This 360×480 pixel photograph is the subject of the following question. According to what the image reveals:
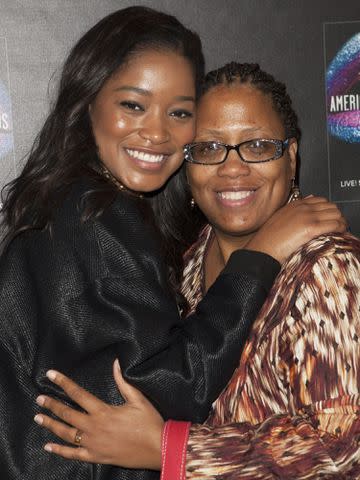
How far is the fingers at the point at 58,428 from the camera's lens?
180 centimetres

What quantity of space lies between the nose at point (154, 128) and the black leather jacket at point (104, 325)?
9.7 inches

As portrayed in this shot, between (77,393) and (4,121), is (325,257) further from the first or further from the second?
(4,121)

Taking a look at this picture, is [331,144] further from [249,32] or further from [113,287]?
[113,287]

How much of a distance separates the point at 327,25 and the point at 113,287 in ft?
5.35

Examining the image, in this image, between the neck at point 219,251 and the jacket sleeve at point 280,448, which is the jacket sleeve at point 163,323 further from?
the neck at point 219,251

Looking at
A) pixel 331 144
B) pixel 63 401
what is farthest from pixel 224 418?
pixel 331 144

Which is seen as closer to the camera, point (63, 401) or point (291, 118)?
point (63, 401)

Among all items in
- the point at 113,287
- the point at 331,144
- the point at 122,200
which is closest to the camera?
the point at 113,287

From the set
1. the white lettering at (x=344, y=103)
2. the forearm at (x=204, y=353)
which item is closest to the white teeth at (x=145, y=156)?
the forearm at (x=204, y=353)

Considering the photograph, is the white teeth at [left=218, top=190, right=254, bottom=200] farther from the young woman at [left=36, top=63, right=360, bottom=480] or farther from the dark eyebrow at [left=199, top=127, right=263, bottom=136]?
the dark eyebrow at [left=199, top=127, right=263, bottom=136]

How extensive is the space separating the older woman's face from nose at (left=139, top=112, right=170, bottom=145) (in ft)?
0.31

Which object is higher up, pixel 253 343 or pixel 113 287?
pixel 113 287

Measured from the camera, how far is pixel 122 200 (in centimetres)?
187

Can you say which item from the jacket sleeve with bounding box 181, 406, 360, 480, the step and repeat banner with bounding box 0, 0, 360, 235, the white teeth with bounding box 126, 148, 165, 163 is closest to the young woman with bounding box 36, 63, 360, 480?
the jacket sleeve with bounding box 181, 406, 360, 480
